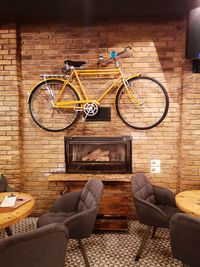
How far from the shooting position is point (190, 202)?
286 centimetres

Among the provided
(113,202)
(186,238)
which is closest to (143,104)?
(113,202)

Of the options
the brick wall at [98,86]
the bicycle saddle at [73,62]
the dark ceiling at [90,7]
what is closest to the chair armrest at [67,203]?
the brick wall at [98,86]

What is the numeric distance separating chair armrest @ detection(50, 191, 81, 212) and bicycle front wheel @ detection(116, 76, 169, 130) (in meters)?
1.54

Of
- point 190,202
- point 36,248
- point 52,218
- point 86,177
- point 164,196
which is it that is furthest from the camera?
point 86,177

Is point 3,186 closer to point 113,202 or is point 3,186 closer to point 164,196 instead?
point 113,202

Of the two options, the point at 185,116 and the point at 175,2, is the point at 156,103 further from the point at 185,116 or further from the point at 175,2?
the point at 175,2

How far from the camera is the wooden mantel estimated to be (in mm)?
3805

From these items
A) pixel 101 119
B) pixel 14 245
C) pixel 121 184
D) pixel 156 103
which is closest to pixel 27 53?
pixel 101 119

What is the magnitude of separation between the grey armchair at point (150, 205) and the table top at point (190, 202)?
0.79 feet

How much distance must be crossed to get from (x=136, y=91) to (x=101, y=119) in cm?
75

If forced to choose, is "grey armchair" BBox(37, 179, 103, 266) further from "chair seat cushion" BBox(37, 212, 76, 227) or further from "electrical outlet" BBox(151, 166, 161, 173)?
"electrical outlet" BBox(151, 166, 161, 173)

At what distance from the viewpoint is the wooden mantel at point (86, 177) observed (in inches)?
150

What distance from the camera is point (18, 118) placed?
418 cm

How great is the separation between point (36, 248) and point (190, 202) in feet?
6.01
